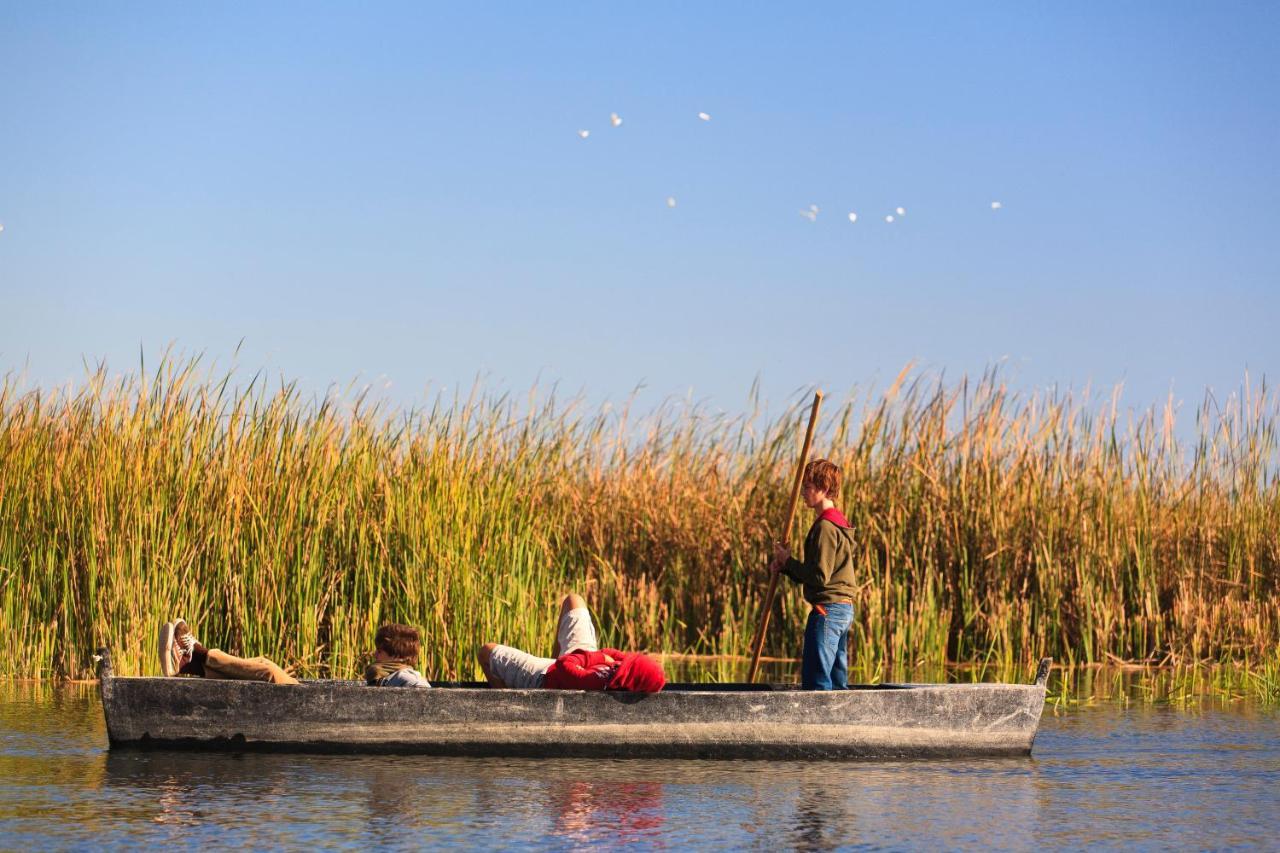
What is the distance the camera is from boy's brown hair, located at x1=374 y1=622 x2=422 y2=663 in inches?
378

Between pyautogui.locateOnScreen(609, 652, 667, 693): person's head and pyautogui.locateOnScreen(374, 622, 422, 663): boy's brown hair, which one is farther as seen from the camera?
pyautogui.locateOnScreen(374, 622, 422, 663): boy's brown hair

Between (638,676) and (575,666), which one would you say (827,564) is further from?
(575,666)

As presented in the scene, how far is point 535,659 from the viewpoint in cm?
Result: 962

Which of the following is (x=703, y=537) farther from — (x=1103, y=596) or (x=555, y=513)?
(x=1103, y=596)

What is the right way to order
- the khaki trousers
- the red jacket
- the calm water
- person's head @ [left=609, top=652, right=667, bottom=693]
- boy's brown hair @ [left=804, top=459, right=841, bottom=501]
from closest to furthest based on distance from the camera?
the calm water, person's head @ [left=609, top=652, right=667, bottom=693], the red jacket, boy's brown hair @ [left=804, top=459, right=841, bottom=501], the khaki trousers

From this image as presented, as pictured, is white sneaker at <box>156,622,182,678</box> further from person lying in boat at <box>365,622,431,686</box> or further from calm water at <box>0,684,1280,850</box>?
person lying in boat at <box>365,622,431,686</box>

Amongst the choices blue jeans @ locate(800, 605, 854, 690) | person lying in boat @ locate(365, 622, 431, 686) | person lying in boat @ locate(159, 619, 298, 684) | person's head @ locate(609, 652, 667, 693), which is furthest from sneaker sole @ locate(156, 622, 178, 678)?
blue jeans @ locate(800, 605, 854, 690)

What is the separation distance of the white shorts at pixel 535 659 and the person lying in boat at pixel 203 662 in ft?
3.92

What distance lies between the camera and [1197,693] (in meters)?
12.7

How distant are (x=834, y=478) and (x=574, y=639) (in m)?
1.74

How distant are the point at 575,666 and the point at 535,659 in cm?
44

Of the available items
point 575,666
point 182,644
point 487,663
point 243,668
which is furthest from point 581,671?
point 182,644

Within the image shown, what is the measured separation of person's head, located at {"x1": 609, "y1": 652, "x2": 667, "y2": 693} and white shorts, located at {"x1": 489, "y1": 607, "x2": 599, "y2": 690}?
0.32 meters

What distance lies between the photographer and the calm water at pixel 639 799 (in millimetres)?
6852
